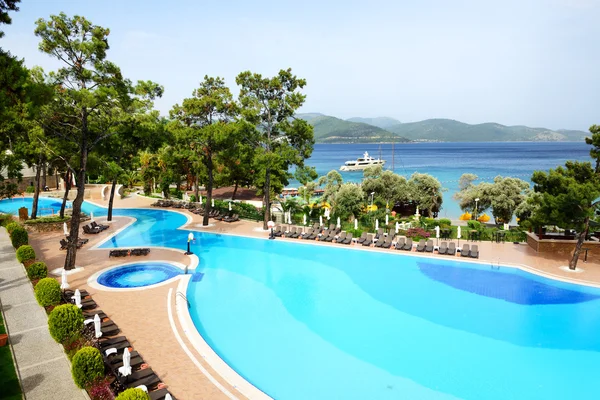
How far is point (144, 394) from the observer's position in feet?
23.7

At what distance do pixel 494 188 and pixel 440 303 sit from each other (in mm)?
21285

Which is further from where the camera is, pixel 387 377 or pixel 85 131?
pixel 85 131

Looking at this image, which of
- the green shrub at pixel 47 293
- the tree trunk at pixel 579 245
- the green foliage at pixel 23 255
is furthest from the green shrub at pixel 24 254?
the tree trunk at pixel 579 245

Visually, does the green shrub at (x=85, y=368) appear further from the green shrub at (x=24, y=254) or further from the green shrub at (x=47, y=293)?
the green shrub at (x=24, y=254)

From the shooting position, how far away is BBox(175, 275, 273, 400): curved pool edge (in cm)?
927

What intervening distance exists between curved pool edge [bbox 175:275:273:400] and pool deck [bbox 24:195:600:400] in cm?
12

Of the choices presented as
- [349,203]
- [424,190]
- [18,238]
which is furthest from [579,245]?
[18,238]

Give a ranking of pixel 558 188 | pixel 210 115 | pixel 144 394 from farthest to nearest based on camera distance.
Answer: pixel 210 115 → pixel 558 188 → pixel 144 394

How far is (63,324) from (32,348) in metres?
1.28

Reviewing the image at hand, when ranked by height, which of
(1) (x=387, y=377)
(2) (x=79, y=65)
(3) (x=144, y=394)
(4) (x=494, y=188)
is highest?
(2) (x=79, y=65)

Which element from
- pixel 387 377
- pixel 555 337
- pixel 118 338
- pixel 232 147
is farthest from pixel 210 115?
pixel 555 337

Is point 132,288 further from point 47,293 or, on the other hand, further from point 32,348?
point 32,348

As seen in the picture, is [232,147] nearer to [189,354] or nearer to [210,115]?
[210,115]

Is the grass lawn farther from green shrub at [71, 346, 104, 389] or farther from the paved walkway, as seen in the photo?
green shrub at [71, 346, 104, 389]
